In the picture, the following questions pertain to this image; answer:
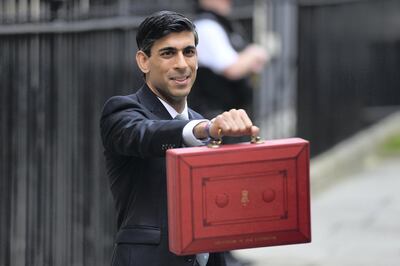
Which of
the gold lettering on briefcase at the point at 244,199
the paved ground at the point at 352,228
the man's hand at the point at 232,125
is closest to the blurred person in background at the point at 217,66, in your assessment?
the paved ground at the point at 352,228

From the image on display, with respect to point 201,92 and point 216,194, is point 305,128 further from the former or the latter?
point 216,194

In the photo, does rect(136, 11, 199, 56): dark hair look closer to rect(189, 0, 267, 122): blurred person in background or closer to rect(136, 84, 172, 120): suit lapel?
rect(136, 84, 172, 120): suit lapel

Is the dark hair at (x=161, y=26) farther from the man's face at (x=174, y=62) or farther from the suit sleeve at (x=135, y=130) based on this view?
the suit sleeve at (x=135, y=130)

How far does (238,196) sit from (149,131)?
38cm

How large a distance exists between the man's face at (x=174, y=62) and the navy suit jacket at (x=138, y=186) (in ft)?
A: 0.37

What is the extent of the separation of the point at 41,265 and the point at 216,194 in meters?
2.72

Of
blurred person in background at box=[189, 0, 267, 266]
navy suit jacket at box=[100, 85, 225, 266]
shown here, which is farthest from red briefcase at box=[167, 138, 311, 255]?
blurred person in background at box=[189, 0, 267, 266]

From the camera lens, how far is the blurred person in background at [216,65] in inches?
297

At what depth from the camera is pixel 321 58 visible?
11.4 metres

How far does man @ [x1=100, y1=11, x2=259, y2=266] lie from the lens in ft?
12.8

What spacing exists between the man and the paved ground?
390 centimetres

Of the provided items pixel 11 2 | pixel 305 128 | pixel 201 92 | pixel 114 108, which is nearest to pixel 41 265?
pixel 11 2

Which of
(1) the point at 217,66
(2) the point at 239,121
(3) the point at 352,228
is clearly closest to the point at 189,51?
(2) the point at 239,121

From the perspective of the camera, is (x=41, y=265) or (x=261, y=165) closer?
(x=261, y=165)
